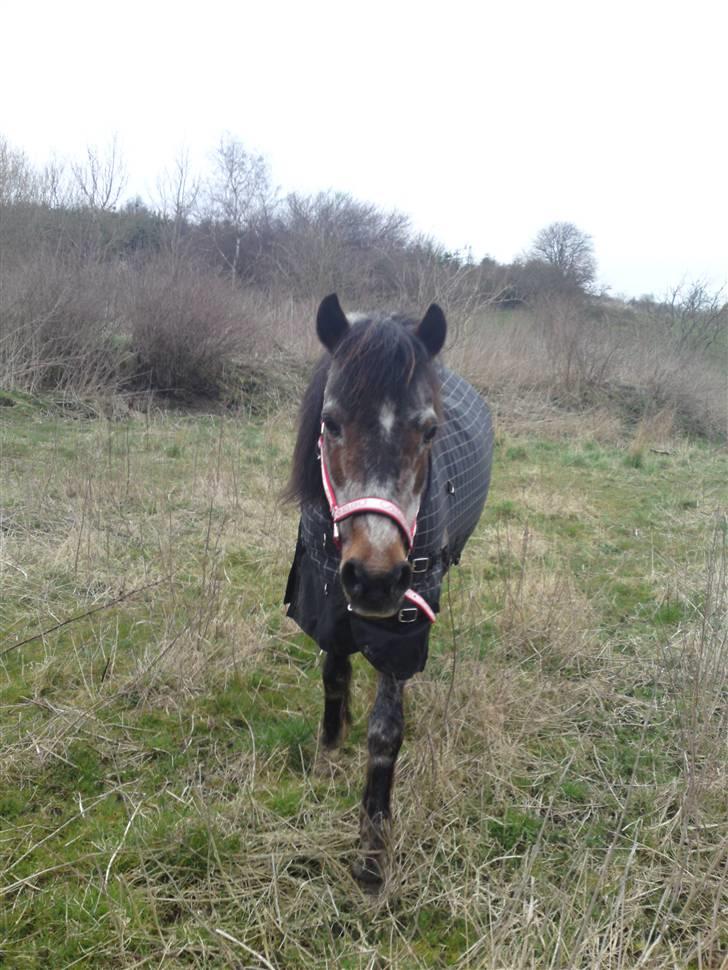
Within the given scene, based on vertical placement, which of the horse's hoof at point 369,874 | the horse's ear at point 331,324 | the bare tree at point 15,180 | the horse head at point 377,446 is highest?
the bare tree at point 15,180

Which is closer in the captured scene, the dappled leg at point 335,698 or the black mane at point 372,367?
the black mane at point 372,367

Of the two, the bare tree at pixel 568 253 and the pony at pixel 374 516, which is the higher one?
the bare tree at pixel 568 253

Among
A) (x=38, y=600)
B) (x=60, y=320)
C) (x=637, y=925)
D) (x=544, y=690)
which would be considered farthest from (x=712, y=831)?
(x=60, y=320)

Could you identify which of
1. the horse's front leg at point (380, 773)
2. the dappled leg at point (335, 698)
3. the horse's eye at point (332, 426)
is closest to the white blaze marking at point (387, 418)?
the horse's eye at point (332, 426)

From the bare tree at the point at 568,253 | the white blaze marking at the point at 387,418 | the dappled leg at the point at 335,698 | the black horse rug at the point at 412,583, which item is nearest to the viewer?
the white blaze marking at the point at 387,418

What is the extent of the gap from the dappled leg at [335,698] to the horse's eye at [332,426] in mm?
1134

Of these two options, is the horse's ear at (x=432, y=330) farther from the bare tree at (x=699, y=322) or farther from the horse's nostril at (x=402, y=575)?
the bare tree at (x=699, y=322)

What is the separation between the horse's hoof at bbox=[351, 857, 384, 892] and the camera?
7.02ft

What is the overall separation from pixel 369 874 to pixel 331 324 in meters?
1.85

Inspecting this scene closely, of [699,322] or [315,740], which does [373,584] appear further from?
[699,322]

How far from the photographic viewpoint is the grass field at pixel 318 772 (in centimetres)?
193

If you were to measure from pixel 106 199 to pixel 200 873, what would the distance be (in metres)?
15.9

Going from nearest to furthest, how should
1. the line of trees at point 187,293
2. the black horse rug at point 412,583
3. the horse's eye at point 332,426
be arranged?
the horse's eye at point 332,426, the black horse rug at point 412,583, the line of trees at point 187,293

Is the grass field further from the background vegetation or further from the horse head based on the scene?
the horse head
